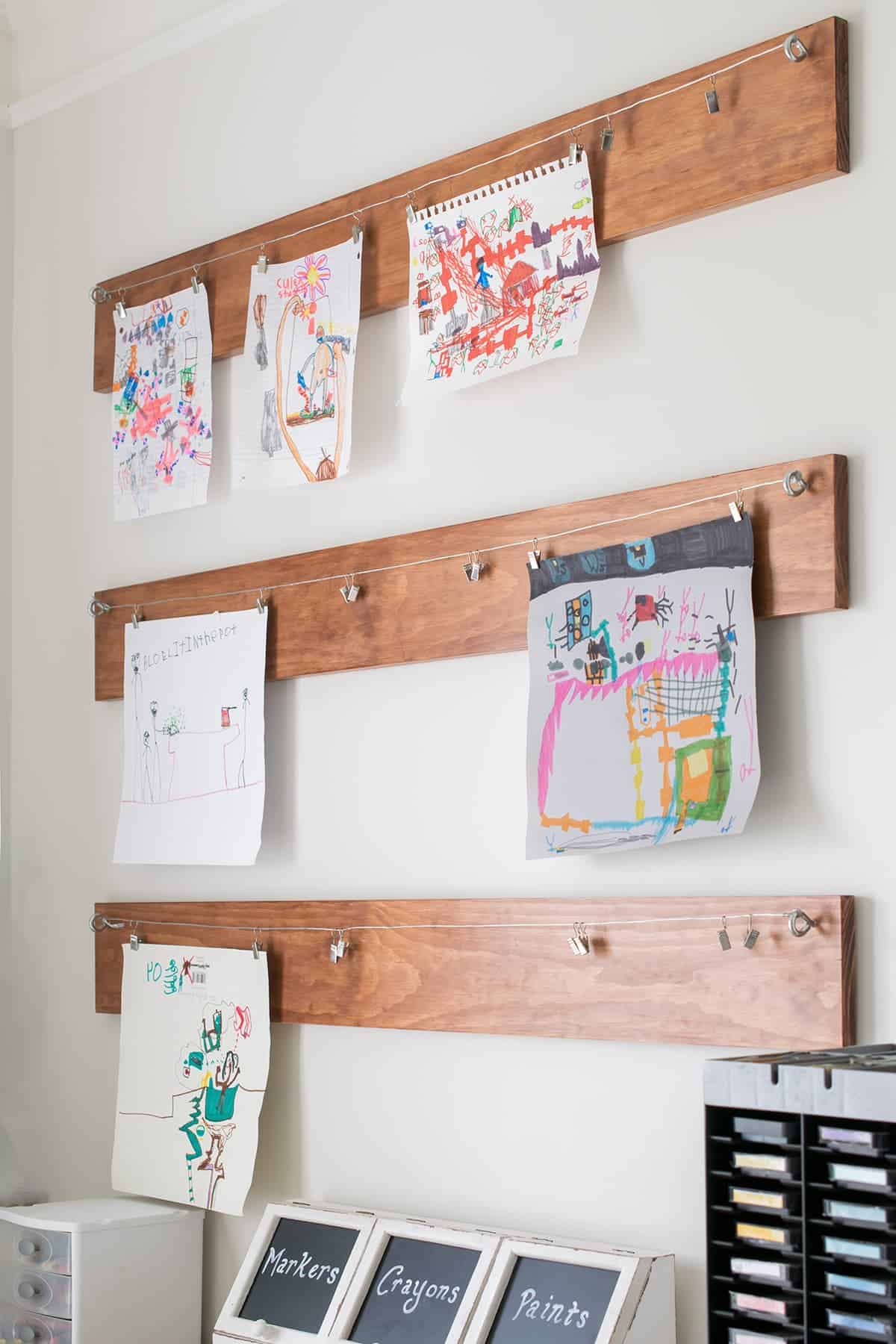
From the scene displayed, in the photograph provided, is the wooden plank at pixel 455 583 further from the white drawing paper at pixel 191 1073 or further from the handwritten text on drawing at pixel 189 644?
the white drawing paper at pixel 191 1073

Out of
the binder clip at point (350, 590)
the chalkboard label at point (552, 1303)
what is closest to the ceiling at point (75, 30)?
the binder clip at point (350, 590)

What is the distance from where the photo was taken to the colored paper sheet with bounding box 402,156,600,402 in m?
1.91

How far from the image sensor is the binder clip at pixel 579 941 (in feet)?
6.05

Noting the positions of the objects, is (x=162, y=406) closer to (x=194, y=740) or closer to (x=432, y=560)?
(x=194, y=740)

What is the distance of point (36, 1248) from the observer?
7.25 feet

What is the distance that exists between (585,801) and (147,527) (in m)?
1.06

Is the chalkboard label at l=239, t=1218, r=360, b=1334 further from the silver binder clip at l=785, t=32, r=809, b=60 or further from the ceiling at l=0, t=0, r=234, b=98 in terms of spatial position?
the ceiling at l=0, t=0, r=234, b=98

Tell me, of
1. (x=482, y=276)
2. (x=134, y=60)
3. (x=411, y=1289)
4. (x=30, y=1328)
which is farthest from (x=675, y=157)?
(x=30, y=1328)

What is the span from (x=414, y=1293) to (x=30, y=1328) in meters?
0.69

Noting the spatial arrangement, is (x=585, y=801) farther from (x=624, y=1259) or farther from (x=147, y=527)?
(x=147, y=527)

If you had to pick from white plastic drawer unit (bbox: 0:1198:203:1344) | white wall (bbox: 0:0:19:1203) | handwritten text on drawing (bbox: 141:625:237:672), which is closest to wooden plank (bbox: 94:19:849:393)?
handwritten text on drawing (bbox: 141:625:237:672)

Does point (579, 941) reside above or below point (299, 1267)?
above

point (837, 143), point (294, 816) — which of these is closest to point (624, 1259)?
point (294, 816)

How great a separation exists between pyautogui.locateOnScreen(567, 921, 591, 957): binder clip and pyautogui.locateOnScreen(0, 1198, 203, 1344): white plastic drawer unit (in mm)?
842
